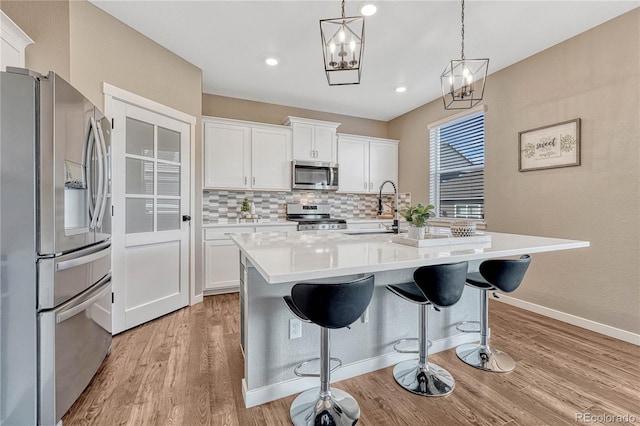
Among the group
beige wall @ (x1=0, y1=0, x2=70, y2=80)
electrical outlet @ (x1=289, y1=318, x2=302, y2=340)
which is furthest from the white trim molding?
electrical outlet @ (x1=289, y1=318, x2=302, y2=340)

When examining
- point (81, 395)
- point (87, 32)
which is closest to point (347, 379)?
point (81, 395)

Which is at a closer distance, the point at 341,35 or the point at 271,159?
the point at 341,35

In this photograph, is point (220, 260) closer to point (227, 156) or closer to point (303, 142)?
point (227, 156)

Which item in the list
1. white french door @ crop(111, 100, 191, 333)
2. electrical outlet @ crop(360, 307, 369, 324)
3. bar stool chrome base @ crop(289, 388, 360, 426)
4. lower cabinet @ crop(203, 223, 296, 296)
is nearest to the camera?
bar stool chrome base @ crop(289, 388, 360, 426)

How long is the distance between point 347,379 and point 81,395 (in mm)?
1636

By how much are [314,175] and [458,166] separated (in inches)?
83.1

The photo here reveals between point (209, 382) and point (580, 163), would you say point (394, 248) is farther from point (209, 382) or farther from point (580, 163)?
point (580, 163)

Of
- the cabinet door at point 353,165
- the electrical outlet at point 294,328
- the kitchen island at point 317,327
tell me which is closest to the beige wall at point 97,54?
the kitchen island at point 317,327

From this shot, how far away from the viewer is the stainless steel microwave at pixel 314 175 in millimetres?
4379

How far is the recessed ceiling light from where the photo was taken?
2.32 metres

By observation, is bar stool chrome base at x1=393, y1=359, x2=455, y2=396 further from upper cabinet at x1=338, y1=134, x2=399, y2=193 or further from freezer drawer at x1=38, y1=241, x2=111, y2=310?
upper cabinet at x1=338, y1=134, x2=399, y2=193

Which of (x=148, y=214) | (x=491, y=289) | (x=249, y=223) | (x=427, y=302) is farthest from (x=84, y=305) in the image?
(x=491, y=289)

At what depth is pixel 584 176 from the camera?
2.75 m

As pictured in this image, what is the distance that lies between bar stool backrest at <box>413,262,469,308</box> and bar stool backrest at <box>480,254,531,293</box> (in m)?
0.40
